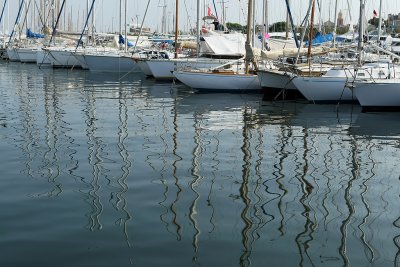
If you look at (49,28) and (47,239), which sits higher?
(49,28)

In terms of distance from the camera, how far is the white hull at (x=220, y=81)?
3017 centimetres

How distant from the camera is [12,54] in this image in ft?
219

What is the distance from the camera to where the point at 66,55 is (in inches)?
2103

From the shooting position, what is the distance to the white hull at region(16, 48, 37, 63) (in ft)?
205

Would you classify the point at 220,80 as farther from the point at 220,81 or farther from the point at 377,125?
the point at 377,125

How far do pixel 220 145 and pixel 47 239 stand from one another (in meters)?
7.57

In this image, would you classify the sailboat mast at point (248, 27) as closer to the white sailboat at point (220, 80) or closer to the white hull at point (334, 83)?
the white sailboat at point (220, 80)

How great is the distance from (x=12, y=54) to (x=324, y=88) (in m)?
49.5

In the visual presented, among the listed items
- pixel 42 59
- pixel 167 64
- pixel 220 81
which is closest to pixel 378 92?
pixel 220 81

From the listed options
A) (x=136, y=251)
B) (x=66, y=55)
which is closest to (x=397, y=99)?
(x=136, y=251)

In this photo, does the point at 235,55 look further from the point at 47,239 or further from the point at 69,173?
the point at 47,239

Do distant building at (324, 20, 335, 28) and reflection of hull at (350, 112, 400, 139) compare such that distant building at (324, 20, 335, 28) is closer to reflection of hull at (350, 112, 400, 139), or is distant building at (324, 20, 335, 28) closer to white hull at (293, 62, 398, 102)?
white hull at (293, 62, 398, 102)

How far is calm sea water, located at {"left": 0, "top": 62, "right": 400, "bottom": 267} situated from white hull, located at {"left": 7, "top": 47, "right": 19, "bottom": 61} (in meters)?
48.2

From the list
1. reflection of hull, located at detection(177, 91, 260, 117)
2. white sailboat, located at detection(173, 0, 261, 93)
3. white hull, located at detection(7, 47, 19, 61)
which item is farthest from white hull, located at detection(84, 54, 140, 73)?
white hull, located at detection(7, 47, 19, 61)
